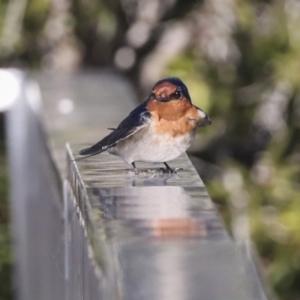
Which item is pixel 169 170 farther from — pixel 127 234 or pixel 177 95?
pixel 127 234

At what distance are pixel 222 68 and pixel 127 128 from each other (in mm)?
1779

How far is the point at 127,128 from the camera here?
1.00m

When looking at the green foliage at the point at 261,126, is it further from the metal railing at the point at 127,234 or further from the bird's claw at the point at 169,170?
the bird's claw at the point at 169,170

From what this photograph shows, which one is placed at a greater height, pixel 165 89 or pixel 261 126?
pixel 165 89

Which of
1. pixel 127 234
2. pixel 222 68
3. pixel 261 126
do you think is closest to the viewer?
pixel 127 234

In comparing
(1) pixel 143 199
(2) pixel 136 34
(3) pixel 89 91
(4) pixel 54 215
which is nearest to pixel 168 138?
(1) pixel 143 199

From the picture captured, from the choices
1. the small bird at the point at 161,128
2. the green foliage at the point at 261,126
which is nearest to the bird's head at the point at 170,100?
the small bird at the point at 161,128

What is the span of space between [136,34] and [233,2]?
0.70m

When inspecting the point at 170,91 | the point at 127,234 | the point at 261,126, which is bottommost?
the point at 261,126

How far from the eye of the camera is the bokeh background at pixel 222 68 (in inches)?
96.3

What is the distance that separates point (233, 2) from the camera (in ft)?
8.75

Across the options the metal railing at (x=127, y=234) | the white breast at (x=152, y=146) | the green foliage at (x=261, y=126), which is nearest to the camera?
the metal railing at (x=127, y=234)

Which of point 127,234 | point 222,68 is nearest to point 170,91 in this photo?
point 127,234

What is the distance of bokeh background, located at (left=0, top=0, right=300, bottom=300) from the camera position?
2.45 metres
